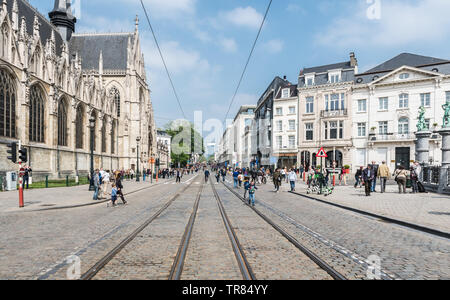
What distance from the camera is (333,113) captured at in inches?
1577

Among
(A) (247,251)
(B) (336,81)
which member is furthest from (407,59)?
(A) (247,251)

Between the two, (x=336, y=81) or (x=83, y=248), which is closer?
(x=83, y=248)

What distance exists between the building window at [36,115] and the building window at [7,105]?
2471 millimetres

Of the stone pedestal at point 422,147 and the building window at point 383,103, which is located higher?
the building window at point 383,103

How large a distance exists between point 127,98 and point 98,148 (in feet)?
40.1

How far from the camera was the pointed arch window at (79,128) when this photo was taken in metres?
38.8

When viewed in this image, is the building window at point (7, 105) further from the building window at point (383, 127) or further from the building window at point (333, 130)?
the building window at point (383, 127)

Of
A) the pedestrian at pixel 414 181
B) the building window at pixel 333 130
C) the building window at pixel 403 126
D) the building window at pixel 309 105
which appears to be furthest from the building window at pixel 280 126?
the pedestrian at pixel 414 181

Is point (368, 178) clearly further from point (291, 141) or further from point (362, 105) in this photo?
point (291, 141)

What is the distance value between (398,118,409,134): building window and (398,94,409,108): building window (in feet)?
5.42

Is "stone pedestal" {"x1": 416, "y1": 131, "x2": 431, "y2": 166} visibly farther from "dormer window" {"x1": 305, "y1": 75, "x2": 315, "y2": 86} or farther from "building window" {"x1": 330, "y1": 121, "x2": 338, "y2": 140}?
"dormer window" {"x1": 305, "y1": 75, "x2": 315, "y2": 86}

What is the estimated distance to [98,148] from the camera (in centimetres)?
4406
